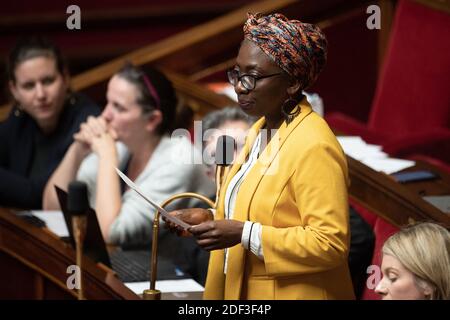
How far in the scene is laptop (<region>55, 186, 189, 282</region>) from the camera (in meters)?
2.48

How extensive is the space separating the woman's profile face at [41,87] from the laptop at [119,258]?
2.36ft

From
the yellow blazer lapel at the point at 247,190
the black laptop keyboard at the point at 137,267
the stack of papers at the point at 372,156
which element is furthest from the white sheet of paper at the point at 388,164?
the yellow blazer lapel at the point at 247,190

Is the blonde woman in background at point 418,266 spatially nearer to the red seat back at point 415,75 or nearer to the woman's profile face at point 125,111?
the woman's profile face at point 125,111

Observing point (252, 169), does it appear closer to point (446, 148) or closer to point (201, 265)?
point (201, 265)

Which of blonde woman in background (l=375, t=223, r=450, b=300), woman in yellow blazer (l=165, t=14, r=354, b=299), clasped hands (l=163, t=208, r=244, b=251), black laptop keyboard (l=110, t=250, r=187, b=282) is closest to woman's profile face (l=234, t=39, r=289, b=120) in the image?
woman in yellow blazer (l=165, t=14, r=354, b=299)

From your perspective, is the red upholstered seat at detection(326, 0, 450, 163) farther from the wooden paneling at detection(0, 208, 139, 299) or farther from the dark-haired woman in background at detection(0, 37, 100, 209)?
the wooden paneling at detection(0, 208, 139, 299)

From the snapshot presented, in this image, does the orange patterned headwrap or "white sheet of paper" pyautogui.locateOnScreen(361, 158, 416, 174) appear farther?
"white sheet of paper" pyautogui.locateOnScreen(361, 158, 416, 174)

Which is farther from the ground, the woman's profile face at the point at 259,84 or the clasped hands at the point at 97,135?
the clasped hands at the point at 97,135

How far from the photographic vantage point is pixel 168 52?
160 inches

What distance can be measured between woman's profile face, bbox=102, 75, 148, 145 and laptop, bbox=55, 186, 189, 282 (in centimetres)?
43

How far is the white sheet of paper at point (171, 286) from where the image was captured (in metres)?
2.48

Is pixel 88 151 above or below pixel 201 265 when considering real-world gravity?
above

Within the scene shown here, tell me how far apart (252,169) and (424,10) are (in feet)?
6.38

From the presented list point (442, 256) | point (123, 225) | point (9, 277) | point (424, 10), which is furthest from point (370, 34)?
point (442, 256)
